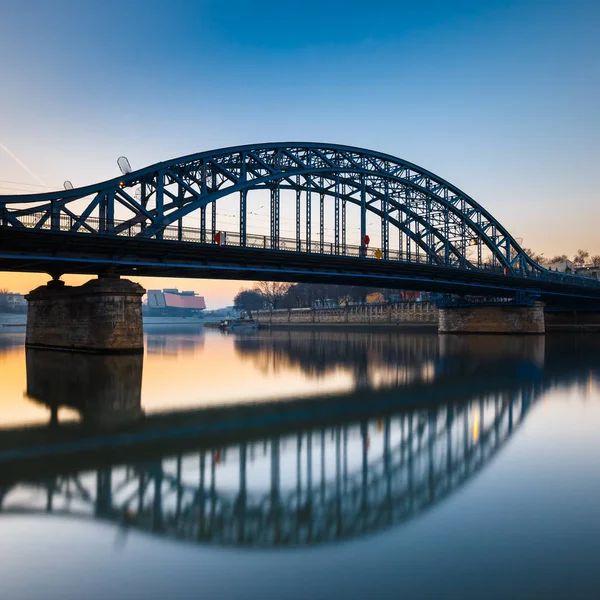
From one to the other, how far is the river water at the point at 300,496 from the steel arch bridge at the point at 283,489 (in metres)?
0.04

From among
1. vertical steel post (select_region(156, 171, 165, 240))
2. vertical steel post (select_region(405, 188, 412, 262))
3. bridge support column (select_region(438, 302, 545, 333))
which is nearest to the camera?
vertical steel post (select_region(156, 171, 165, 240))

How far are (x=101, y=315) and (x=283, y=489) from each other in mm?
25412

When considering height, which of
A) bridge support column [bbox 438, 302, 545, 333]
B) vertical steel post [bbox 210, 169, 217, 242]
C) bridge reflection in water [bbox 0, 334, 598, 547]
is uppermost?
vertical steel post [bbox 210, 169, 217, 242]

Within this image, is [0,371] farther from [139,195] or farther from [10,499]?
[10,499]

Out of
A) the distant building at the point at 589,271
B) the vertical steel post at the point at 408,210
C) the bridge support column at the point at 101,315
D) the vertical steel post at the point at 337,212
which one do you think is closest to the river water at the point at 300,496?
the bridge support column at the point at 101,315

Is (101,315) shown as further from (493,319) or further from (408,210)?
(493,319)

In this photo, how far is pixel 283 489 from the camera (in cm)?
805

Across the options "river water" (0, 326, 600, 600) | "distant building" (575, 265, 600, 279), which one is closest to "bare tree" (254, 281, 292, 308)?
"distant building" (575, 265, 600, 279)

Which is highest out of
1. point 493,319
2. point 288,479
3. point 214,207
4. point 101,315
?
point 214,207

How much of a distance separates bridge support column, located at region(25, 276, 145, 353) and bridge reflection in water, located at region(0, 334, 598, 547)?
1832 cm

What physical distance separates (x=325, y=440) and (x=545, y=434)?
4786mm

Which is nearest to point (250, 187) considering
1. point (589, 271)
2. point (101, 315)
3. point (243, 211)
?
point (243, 211)

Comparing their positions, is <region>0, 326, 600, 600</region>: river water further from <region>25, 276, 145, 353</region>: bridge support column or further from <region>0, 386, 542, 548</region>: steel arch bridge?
<region>25, 276, 145, 353</region>: bridge support column

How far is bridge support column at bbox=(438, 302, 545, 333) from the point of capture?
6450 cm
